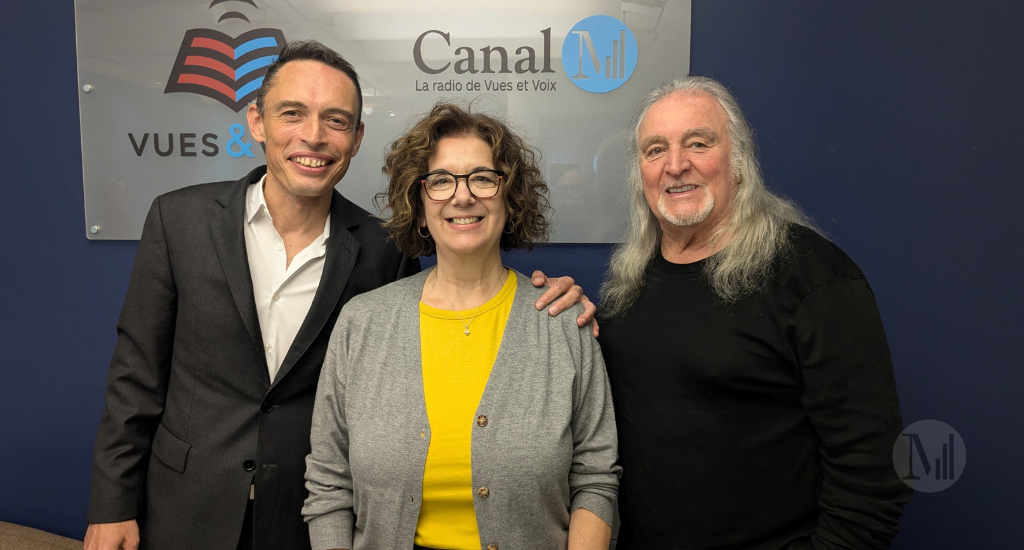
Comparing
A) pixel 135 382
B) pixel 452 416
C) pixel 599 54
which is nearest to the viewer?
pixel 452 416

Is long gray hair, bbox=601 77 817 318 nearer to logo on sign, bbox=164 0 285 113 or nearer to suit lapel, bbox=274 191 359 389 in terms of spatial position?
suit lapel, bbox=274 191 359 389

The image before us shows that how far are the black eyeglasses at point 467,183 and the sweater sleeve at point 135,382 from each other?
0.79 m

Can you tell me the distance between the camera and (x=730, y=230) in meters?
1.51

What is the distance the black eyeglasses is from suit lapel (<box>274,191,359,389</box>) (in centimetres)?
34

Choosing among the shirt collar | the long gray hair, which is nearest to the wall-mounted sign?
the long gray hair

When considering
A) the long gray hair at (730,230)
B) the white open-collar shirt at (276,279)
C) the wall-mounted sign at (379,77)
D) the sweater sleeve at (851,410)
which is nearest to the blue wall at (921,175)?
the wall-mounted sign at (379,77)

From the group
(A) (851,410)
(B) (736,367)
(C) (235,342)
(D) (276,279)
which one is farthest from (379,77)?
(A) (851,410)

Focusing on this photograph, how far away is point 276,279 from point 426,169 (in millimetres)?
556

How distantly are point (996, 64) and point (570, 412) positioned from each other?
7.51 ft

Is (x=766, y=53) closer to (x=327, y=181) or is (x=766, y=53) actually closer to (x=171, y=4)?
(x=327, y=181)

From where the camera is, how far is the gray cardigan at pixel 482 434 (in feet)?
4.22

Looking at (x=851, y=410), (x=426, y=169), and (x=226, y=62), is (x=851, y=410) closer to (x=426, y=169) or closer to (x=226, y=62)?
(x=426, y=169)

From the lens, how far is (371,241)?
1.71 metres

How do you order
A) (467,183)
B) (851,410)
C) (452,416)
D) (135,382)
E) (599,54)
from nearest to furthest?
1. (851,410)
2. (452,416)
3. (467,183)
4. (135,382)
5. (599,54)
